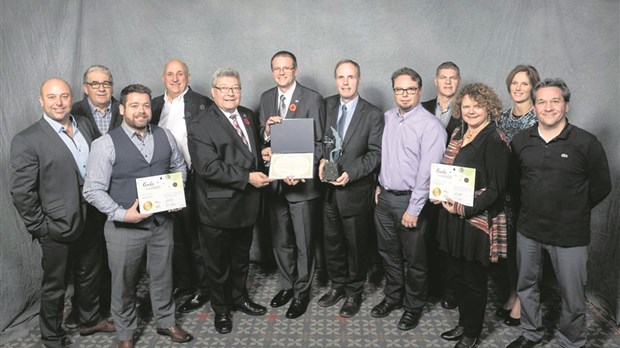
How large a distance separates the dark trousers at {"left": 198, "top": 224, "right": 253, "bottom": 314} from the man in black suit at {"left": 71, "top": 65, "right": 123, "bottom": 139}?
972mm

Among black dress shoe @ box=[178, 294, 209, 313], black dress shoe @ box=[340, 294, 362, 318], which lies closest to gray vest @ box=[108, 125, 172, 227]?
black dress shoe @ box=[178, 294, 209, 313]

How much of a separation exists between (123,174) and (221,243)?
0.78 meters

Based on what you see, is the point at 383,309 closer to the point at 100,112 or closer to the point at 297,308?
the point at 297,308

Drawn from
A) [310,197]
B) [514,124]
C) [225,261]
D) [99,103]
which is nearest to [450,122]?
[514,124]

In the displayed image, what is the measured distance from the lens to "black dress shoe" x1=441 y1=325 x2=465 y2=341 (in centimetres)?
312

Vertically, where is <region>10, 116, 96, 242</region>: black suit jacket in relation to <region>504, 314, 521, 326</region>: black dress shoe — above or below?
above

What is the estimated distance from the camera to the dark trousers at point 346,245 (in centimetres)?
341

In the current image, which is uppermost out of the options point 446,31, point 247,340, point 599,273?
point 446,31

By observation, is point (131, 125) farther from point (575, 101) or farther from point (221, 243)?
point (575, 101)

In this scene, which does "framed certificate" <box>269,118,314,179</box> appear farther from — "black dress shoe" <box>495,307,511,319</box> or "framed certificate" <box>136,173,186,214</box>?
"black dress shoe" <box>495,307,511,319</box>

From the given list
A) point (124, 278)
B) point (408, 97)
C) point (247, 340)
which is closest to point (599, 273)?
point (408, 97)

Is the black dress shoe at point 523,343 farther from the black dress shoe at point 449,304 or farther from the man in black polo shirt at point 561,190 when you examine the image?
the black dress shoe at point 449,304

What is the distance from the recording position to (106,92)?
3.32 metres

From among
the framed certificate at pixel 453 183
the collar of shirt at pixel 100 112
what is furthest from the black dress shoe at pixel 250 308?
the collar of shirt at pixel 100 112
